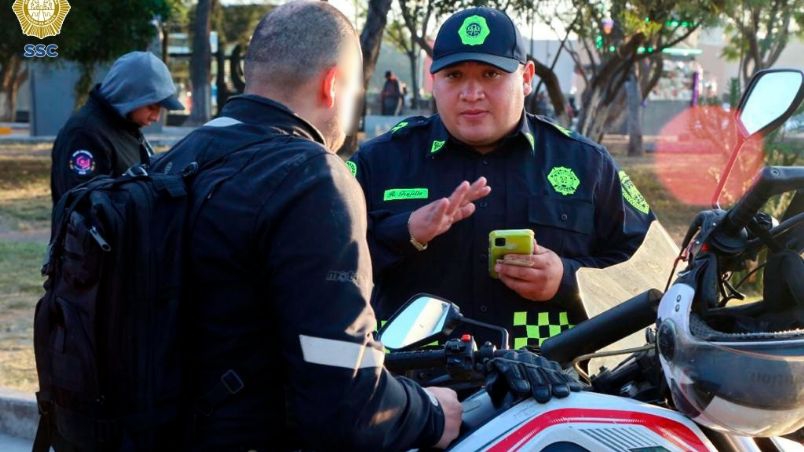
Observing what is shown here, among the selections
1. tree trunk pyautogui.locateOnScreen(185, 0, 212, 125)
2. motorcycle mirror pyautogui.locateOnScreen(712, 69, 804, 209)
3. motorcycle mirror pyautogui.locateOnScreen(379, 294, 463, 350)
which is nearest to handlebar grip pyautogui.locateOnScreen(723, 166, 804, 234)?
motorcycle mirror pyautogui.locateOnScreen(712, 69, 804, 209)

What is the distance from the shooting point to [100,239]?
189 cm

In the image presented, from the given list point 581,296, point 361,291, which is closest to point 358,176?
point 581,296

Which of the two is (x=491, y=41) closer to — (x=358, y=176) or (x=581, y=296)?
(x=358, y=176)

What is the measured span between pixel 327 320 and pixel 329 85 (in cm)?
55

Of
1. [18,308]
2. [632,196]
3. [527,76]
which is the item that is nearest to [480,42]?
[527,76]

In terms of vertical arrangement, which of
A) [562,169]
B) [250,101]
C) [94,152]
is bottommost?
[94,152]

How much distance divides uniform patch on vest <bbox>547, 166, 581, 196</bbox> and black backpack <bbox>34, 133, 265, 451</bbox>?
4.73ft

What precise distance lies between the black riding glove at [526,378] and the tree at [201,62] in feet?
94.2

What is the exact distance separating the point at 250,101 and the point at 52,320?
0.57 metres

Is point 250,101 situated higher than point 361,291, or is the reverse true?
point 250,101

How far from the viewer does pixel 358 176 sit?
3.27 metres

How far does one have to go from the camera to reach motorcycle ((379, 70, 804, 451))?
181 centimetres

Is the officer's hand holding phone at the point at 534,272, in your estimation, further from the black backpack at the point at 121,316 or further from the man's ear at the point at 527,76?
the black backpack at the point at 121,316

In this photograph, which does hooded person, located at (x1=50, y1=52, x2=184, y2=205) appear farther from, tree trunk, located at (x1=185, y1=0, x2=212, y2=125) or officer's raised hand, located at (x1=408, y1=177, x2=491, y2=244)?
tree trunk, located at (x1=185, y1=0, x2=212, y2=125)
